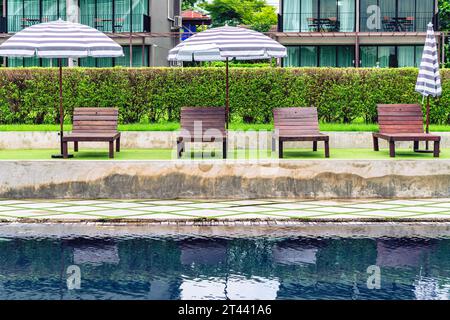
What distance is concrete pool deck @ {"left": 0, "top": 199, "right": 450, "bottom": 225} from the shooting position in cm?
1052

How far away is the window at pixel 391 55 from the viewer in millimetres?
40969

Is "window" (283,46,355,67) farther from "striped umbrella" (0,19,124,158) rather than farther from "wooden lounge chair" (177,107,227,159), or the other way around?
"striped umbrella" (0,19,124,158)

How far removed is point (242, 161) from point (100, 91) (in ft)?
20.5

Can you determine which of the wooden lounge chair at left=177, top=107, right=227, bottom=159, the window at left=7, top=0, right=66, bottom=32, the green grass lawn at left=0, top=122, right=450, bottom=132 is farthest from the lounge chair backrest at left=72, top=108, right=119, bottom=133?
the window at left=7, top=0, right=66, bottom=32

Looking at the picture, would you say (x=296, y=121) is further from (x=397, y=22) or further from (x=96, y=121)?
(x=397, y=22)

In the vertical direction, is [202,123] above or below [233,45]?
below

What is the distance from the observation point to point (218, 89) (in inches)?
714

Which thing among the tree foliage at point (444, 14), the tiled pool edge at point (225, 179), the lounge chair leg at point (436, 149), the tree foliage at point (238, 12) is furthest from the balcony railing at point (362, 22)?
the tiled pool edge at point (225, 179)

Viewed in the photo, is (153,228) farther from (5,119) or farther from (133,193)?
(5,119)

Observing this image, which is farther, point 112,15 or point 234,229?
point 112,15

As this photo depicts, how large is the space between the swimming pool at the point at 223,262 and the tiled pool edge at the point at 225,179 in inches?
109

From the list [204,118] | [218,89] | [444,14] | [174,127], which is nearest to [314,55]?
[444,14]

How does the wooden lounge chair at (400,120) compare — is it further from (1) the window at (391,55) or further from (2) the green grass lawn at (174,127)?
(1) the window at (391,55)

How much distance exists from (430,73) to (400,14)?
88.9 feet
